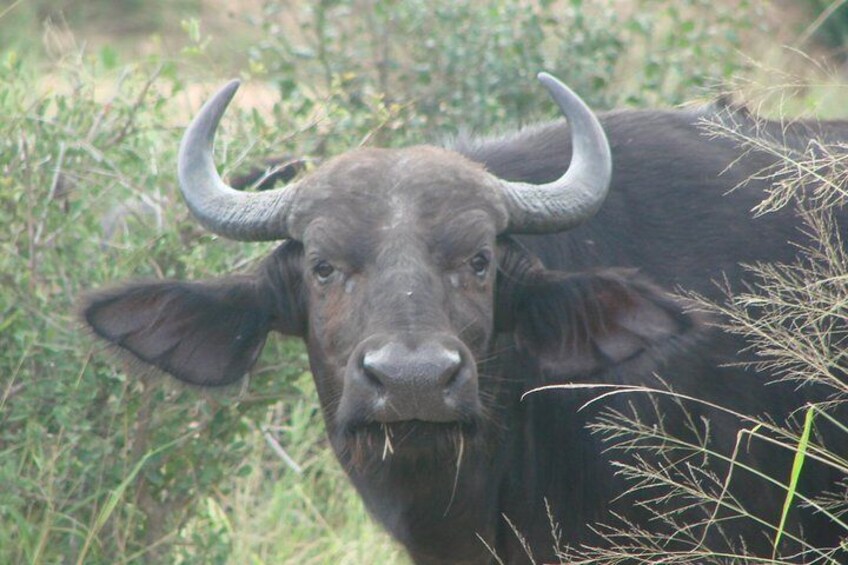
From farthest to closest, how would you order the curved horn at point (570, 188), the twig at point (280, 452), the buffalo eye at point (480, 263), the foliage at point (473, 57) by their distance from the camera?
1. the foliage at point (473, 57)
2. the twig at point (280, 452)
3. the curved horn at point (570, 188)
4. the buffalo eye at point (480, 263)

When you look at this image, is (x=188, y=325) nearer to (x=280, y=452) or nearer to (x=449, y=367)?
(x=449, y=367)

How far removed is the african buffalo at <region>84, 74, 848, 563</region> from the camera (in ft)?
14.6

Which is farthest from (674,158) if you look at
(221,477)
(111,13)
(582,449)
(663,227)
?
(111,13)

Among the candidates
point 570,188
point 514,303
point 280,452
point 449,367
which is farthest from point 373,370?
point 280,452

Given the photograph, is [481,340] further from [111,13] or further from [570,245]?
[111,13]

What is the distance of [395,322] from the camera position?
4066mm

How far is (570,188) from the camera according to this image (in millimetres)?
4637

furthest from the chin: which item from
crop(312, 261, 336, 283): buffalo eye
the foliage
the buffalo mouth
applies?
the foliage

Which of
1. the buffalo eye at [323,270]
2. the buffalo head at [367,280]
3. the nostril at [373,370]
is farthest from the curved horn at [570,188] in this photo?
the nostril at [373,370]

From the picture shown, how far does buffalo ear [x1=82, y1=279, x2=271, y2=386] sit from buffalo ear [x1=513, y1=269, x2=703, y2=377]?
34.6 inches

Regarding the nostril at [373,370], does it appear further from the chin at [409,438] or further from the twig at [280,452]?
the twig at [280,452]

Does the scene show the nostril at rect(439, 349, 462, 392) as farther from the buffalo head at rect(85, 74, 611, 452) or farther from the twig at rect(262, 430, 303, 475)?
the twig at rect(262, 430, 303, 475)

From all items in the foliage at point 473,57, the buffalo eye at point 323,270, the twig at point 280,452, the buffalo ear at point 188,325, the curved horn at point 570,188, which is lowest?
the twig at point 280,452

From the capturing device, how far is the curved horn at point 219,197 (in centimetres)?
468
